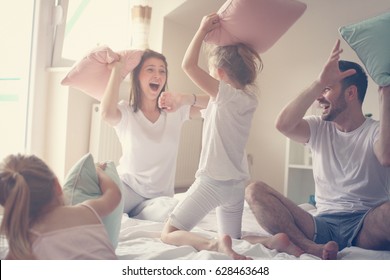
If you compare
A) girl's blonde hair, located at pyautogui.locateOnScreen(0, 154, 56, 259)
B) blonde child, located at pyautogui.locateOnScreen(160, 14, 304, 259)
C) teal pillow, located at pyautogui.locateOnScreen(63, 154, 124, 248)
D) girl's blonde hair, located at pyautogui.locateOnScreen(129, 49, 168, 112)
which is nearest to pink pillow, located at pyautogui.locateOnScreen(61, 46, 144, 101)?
girl's blonde hair, located at pyautogui.locateOnScreen(129, 49, 168, 112)

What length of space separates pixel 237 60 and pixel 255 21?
94mm

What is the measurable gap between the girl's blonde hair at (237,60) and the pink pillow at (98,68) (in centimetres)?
19

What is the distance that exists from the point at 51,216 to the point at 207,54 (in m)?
0.51

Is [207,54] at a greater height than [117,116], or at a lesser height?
greater

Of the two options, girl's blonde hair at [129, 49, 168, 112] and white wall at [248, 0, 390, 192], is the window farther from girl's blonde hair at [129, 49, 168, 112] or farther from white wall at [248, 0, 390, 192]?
white wall at [248, 0, 390, 192]

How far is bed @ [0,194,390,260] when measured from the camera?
0.83 metres

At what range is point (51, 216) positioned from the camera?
695 millimetres

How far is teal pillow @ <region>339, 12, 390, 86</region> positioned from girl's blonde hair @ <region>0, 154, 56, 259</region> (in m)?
0.70

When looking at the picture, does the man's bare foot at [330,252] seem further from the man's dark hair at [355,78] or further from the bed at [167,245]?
the man's dark hair at [355,78]

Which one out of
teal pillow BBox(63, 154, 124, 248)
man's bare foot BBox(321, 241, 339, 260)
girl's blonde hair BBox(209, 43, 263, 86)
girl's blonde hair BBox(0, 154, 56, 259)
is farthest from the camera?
girl's blonde hair BBox(209, 43, 263, 86)

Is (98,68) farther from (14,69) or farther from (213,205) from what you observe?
(213,205)

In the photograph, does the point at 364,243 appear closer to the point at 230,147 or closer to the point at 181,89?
the point at 230,147
